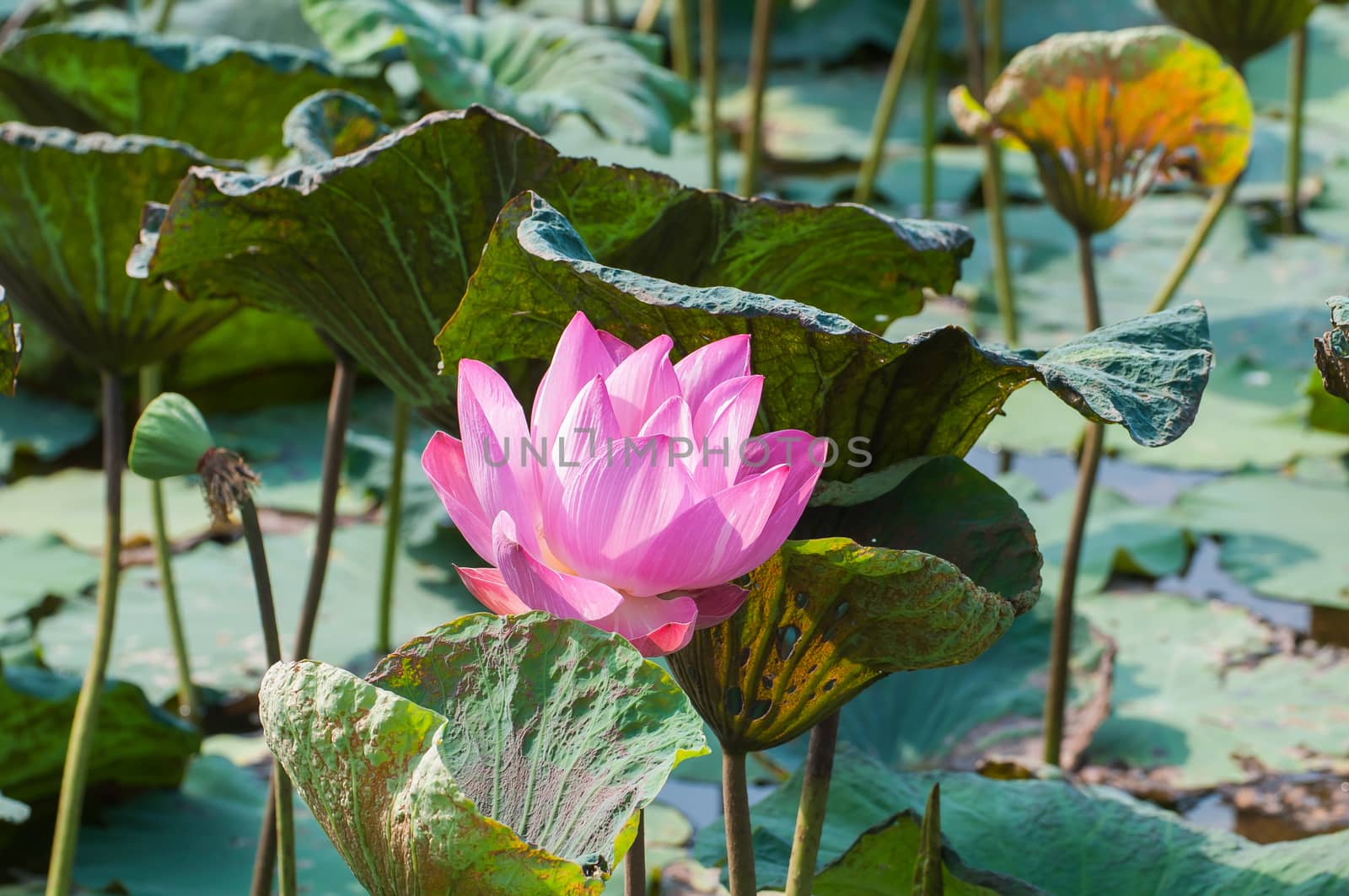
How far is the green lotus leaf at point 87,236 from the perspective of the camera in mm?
1195

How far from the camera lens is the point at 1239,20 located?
172 centimetres

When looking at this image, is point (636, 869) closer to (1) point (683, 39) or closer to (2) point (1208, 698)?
(2) point (1208, 698)

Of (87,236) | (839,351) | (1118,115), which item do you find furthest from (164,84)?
(839,351)

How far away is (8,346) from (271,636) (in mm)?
282

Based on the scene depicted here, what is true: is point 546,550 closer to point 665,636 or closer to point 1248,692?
point 665,636

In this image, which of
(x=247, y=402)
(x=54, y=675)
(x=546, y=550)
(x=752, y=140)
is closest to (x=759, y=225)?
(x=546, y=550)

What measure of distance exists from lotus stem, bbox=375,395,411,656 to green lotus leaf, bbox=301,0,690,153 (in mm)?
423

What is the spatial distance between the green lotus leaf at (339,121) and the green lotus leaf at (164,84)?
15.7 inches

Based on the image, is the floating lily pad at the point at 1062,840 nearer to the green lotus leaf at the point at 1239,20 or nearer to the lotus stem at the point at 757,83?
the green lotus leaf at the point at 1239,20

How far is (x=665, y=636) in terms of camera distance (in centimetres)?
58

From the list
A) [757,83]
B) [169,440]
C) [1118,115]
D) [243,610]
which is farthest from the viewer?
[757,83]

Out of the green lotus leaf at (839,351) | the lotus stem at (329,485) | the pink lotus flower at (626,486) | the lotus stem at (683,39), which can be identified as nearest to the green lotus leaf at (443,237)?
the lotus stem at (329,485)

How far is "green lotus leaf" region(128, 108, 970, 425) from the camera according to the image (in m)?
0.93

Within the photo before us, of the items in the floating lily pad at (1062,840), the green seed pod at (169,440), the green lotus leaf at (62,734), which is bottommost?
the green lotus leaf at (62,734)
